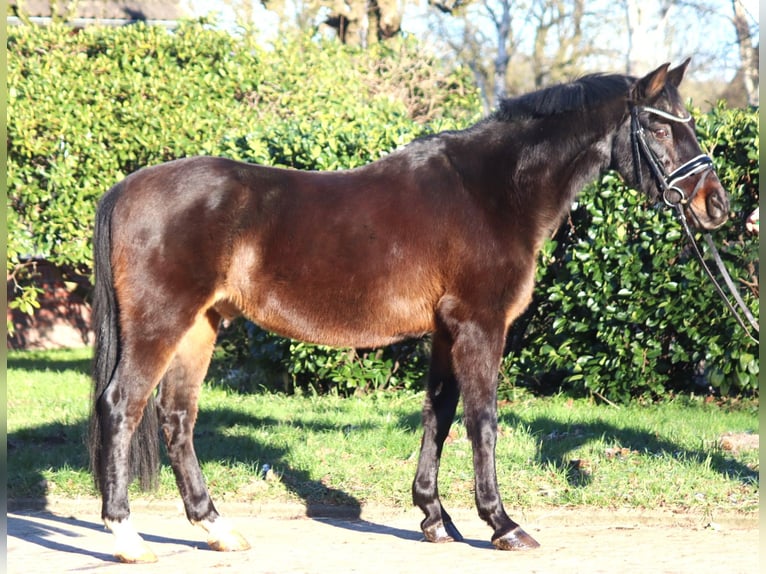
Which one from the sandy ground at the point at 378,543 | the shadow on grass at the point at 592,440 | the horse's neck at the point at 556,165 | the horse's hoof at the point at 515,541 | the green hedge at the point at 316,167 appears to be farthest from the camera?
the green hedge at the point at 316,167

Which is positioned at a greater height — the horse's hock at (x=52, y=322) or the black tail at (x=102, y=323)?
the black tail at (x=102, y=323)

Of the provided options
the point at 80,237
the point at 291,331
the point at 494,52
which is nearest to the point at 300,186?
the point at 291,331

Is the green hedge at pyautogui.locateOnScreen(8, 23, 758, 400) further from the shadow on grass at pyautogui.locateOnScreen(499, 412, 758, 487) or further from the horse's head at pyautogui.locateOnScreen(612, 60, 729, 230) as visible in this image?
the horse's head at pyautogui.locateOnScreen(612, 60, 729, 230)

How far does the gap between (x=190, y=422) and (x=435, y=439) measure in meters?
1.43

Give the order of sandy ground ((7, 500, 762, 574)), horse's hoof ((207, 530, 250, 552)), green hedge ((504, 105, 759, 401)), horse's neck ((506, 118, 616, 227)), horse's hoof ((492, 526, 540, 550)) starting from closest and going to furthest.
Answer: sandy ground ((7, 500, 762, 574)), horse's hoof ((492, 526, 540, 550)), horse's hoof ((207, 530, 250, 552)), horse's neck ((506, 118, 616, 227)), green hedge ((504, 105, 759, 401))

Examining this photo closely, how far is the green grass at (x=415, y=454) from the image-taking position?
19.5ft

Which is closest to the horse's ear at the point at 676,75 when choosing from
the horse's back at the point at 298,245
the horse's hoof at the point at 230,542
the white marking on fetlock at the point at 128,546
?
the horse's back at the point at 298,245

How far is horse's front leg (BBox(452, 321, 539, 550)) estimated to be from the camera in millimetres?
5090

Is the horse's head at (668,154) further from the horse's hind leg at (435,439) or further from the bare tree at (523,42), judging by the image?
the bare tree at (523,42)

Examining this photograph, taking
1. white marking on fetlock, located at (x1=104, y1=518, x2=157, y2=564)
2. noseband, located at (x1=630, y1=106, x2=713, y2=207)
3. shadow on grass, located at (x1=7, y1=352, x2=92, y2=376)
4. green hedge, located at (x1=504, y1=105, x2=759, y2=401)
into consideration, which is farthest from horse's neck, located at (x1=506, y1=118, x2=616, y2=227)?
shadow on grass, located at (x1=7, y1=352, x2=92, y2=376)

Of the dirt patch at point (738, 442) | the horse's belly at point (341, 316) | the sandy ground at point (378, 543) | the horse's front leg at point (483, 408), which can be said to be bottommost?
the sandy ground at point (378, 543)

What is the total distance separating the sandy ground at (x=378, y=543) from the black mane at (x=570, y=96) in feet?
7.90

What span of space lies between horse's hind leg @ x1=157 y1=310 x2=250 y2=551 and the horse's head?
2624 mm

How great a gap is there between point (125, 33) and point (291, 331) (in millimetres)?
7415
